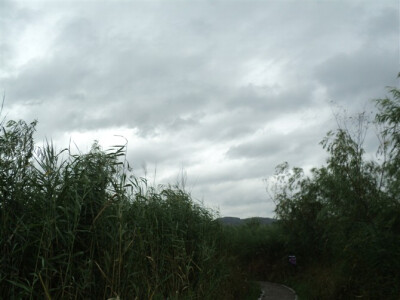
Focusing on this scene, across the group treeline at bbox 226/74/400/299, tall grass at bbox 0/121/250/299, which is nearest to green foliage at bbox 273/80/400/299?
treeline at bbox 226/74/400/299

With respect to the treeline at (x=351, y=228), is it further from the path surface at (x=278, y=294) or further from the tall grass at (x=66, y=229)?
the tall grass at (x=66, y=229)

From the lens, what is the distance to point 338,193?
14859mm

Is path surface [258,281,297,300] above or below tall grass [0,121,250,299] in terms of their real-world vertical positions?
below

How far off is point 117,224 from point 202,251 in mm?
4954

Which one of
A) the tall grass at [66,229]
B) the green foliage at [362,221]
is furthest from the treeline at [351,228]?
the tall grass at [66,229]

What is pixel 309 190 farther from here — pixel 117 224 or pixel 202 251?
pixel 117 224

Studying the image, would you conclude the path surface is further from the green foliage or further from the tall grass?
the tall grass

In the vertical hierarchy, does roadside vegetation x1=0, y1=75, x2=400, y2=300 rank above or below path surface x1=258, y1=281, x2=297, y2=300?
above

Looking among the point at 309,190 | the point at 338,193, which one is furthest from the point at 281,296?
the point at 309,190

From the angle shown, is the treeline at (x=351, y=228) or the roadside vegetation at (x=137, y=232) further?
the treeline at (x=351, y=228)

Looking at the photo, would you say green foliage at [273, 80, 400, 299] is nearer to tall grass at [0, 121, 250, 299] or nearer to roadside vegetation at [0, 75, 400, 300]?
roadside vegetation at [0, 75, 400, 300]

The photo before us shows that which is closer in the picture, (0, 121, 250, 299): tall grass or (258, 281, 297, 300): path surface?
(0, 121, 250, 299): tall grass

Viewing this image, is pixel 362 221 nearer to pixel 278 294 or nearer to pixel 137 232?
pixel 278 294

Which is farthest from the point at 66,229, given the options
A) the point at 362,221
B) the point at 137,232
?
the point at 362,221
